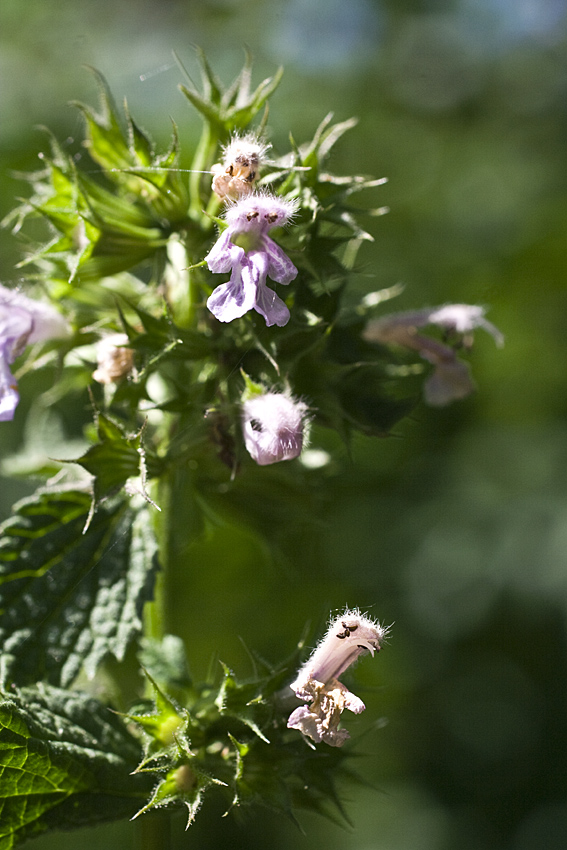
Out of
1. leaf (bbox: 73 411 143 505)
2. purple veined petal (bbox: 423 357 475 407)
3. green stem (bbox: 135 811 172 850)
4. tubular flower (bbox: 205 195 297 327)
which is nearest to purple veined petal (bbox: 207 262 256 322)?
tubular flower (bbox: 205 195 297 327)

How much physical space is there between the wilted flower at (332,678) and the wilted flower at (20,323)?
80 centimetres

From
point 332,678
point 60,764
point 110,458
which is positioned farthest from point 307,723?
point 110,458

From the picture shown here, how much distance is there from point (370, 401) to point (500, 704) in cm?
217

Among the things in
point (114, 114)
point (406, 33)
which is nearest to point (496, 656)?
point (114, 114)

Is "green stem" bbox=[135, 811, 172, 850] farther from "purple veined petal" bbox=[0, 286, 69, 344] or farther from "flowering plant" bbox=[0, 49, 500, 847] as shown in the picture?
"purple veined petal" bbox=[0, 286, 69, 344]

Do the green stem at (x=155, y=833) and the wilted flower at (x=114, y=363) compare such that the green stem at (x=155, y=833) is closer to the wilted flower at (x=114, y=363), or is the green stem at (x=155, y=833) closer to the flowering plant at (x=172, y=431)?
the flowering plant at (x=172, y=431)

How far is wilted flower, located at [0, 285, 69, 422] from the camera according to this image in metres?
1.76

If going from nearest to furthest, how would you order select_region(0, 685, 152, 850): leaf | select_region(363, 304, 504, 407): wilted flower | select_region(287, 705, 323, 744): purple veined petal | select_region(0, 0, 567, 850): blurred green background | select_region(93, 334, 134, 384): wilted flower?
select_region(287, 705, 323, 744): purple veined petal
select_region(0, 685, 152, 850): leaf
select_region(93, 334, 134, 384): wilted flower
select_region(363, 304, 504, 407): wilted flower
select_region(0, 0, 567, 850): blurred green background

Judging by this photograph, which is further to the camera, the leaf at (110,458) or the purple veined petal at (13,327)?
the purple veined petal at (13,327)

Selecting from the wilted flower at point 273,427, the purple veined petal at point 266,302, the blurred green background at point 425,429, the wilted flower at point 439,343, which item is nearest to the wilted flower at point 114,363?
the wilted flower at point 273,427

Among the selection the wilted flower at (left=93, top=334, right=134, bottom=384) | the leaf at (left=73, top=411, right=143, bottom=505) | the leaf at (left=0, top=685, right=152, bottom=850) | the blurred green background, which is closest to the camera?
the leaf at (left=0, top=685, right=152, bottom=850)

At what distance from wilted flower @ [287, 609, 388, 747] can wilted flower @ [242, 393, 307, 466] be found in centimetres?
33

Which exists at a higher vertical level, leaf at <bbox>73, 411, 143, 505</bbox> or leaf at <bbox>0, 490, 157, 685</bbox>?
leaf at <bbox>73, 411, 143, 505</bbox>

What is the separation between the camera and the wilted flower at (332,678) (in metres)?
1.35
